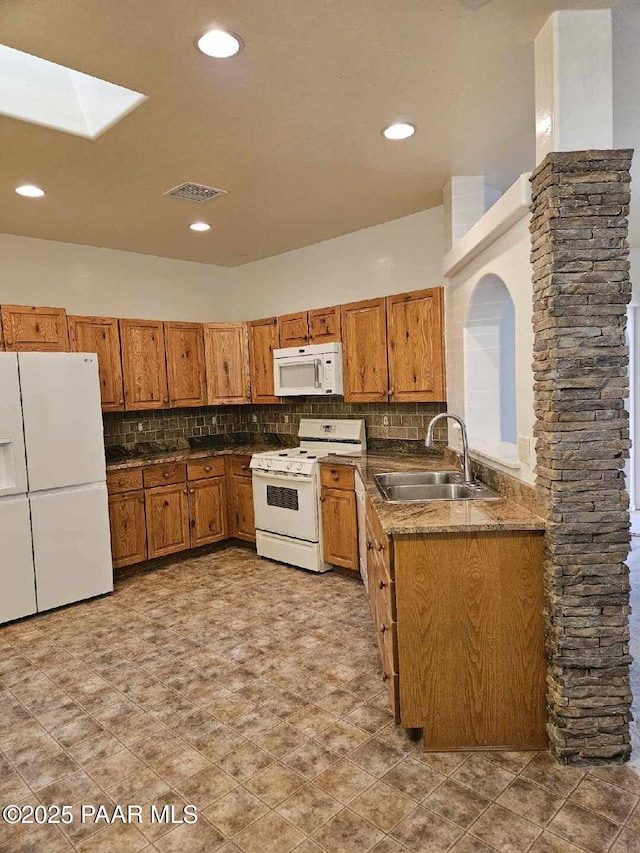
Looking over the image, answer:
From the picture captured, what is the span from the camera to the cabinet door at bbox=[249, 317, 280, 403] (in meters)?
4.94

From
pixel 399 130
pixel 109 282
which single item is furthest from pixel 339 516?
pixel 109 282

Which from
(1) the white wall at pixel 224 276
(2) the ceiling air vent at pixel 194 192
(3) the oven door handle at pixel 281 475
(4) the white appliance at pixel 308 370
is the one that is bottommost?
(3) the oven door handle at pixel 281 475

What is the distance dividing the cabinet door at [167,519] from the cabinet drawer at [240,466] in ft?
1.63

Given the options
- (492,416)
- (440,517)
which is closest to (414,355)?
(492,416)

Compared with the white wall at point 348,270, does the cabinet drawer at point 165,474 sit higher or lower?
lower

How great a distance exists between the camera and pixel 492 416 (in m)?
3.33

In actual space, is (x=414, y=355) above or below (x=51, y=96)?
below

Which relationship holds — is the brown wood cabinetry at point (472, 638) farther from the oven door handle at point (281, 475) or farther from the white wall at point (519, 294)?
the oven door handle at point (281, 475)

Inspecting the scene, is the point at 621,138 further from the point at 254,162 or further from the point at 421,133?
the point at 254,162

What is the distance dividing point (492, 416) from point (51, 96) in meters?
2.90

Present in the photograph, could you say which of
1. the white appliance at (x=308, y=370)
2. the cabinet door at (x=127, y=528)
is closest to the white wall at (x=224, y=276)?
the white appliance at (x=308, y=370)

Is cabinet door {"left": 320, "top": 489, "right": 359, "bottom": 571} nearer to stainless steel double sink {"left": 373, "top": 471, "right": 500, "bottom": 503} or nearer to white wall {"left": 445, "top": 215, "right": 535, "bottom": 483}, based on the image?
stainless steel double sink {"left": 373, "top": 471, "right": 500, "bottom": 503}

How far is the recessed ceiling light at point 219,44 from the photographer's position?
1.93 meters

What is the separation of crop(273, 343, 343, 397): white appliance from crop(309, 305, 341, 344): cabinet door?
8 centimetres
